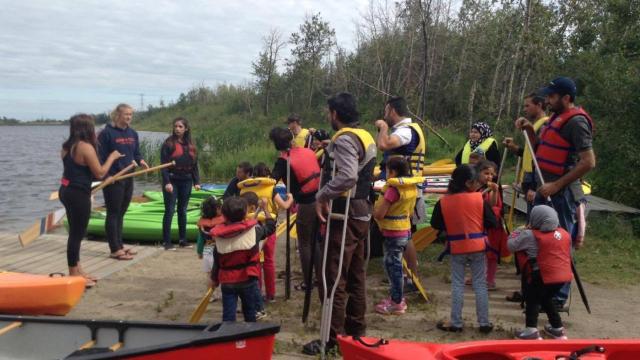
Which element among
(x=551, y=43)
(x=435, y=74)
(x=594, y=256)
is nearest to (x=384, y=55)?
(x=435, y=74)

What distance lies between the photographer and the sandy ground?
450cm

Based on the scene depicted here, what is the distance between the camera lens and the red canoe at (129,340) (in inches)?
120

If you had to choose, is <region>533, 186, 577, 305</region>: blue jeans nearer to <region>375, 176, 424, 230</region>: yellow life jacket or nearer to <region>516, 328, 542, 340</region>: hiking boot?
<region>516, 328, 542, 340</region>: hiking boot

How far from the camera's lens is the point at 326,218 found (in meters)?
3.89

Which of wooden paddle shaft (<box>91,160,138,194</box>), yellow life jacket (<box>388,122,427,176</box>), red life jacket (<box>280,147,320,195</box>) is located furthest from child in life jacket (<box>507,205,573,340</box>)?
wooden paddle shaft (<box>91,160,138,194</box>)

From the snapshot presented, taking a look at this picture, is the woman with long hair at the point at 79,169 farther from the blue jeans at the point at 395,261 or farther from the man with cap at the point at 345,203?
the blue jeans at the point at 395,261

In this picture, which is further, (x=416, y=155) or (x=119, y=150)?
(x=119, y=150)

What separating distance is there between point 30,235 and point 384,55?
21313 mm

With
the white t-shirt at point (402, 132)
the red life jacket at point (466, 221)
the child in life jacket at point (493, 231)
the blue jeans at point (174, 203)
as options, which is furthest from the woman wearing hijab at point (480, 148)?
the blue jeans at point (174, 203)

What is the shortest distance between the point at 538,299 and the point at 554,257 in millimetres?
351

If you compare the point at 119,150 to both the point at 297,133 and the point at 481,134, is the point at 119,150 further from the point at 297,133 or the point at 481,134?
the point at 481,134

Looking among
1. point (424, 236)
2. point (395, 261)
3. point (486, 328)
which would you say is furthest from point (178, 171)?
point (486, 328)

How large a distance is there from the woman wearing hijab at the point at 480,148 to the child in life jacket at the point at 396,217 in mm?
1334

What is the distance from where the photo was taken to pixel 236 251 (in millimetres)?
4008
